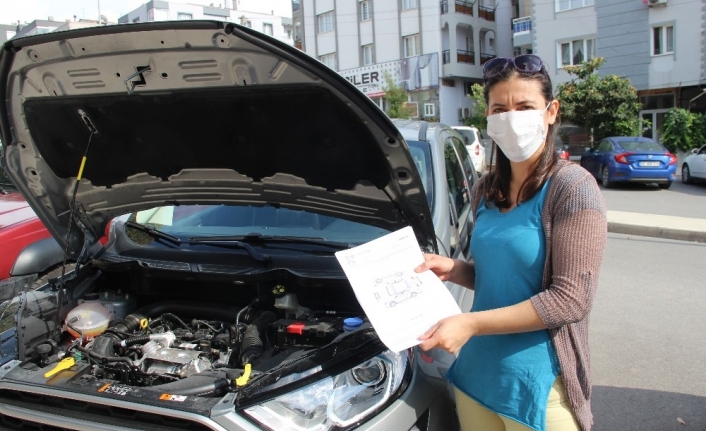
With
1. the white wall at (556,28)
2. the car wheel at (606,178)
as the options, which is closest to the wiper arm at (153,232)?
the car wheel at (606,178)

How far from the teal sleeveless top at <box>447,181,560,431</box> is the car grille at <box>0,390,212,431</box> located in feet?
3.11

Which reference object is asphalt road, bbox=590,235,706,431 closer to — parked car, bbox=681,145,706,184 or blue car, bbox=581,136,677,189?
blue car, bbox=581,136,677,189

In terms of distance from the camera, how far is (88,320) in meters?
2.84

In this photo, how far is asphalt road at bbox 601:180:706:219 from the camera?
11678 millimetres

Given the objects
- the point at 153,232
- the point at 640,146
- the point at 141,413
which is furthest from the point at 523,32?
the point at 141,413

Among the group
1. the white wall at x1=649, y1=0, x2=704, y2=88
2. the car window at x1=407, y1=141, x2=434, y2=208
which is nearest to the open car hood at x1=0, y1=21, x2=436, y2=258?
the car window at x1=407, y1=141, x2=434, y2=208

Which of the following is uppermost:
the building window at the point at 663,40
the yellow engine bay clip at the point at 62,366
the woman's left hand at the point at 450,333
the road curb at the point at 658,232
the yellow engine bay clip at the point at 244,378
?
the building window at the point at 663,40

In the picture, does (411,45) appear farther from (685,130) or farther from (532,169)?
(532,169)

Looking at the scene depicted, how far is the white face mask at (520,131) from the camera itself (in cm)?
184

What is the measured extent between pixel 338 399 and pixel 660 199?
13447 mm

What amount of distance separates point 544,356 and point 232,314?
1.67 m

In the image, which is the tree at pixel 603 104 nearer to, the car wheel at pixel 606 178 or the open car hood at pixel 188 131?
the car wheel at pixel 606 178

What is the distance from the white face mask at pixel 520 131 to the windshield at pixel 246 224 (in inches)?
47.6

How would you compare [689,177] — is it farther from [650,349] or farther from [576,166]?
[576,166]
